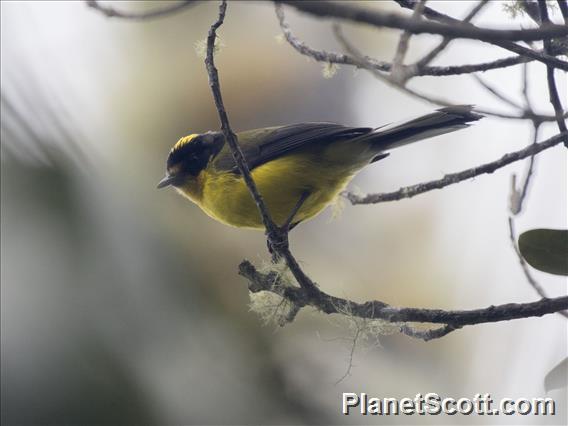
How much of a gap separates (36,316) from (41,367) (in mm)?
385

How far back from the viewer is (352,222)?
5660 mm

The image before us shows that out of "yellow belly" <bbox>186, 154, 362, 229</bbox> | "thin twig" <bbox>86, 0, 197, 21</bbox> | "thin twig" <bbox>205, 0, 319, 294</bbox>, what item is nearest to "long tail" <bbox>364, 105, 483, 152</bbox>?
"yellow belly" <bbox>186, 154, 362, 229</bbox>

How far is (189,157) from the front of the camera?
3701mm

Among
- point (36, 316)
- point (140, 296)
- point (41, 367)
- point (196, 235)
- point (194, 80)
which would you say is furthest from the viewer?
point (194, 80)

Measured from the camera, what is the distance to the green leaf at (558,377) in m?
2.05

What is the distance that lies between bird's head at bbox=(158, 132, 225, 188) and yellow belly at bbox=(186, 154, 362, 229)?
37 centimetres

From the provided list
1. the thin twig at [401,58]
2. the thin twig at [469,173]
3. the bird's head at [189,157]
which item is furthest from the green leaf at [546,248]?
the bird's head at [189,157]

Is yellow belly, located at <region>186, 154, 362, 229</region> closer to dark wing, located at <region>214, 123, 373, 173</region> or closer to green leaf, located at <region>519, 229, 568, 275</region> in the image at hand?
dark wing, located at <region>214, 123, 373, 173</region>

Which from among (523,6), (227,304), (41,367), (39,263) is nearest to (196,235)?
(227,304)

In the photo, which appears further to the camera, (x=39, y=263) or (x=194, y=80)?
(x=194, y=80)

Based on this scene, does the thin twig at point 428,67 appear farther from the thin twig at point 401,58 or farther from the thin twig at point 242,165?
the thin twig at point 401,58

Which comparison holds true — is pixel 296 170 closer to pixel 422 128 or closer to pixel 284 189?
pixel 284 189

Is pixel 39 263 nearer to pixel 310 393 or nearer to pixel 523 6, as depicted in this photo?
pixel 310 393

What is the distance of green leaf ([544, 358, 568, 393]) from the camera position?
205 cm
